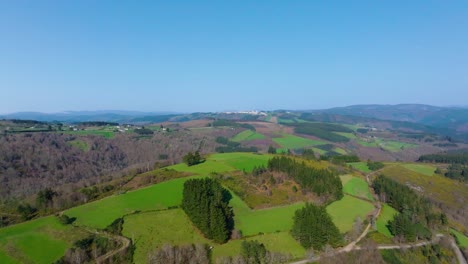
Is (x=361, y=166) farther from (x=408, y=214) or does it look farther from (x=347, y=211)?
(x=347, y=211)

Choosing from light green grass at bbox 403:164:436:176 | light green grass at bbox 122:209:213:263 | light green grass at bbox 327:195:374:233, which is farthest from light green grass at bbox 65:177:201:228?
light green grass at bbox 403:164:436:176

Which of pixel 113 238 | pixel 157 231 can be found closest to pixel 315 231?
pixel 157 231

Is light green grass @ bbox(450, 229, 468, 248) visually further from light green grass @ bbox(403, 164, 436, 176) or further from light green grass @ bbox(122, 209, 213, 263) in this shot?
light green grass @ bbox(122, 209, 213, 263)

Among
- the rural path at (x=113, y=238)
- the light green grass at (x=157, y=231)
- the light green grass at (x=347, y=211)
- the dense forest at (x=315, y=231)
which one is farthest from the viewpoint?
the light green grass at (x=347, y=211)

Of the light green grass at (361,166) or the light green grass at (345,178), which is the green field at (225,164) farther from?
the light green grass at (361,166)

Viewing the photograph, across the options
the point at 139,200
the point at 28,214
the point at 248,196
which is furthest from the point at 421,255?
the point at 28,214

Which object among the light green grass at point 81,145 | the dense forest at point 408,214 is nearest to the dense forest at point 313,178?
the dense forest at point 408,214

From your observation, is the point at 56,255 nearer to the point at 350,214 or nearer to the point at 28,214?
the point at 28,214
